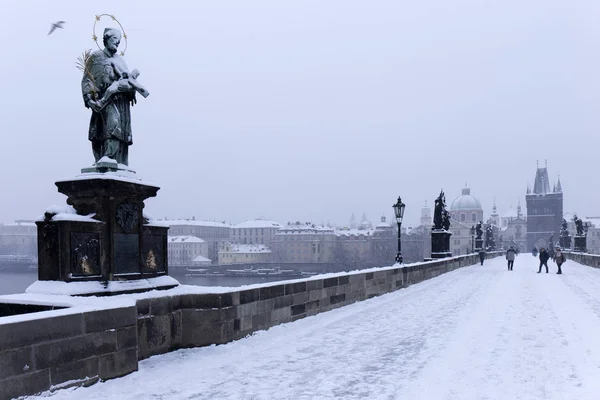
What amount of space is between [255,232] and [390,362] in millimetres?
161748

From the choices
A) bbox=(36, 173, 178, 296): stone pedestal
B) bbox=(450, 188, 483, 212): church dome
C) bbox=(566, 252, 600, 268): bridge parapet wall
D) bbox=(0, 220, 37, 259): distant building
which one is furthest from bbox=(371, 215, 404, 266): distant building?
bbox=(36, 173, 178, 296): stone pedestal

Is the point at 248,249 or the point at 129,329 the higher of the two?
the point at 129,329

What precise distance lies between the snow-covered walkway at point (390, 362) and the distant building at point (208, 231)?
468 feet

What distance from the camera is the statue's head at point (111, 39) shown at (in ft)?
24.9

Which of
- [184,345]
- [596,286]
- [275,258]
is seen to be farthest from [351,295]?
[275,258]

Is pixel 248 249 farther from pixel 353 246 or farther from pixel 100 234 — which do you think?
pixel 100 234

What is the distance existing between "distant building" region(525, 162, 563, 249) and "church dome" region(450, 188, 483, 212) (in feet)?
43.8

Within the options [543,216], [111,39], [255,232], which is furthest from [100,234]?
[255,232]

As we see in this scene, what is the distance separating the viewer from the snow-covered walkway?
206 inches

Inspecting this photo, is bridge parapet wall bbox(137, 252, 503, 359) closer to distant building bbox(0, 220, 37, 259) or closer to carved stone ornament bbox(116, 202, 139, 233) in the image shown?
carved stone ornament bbox(116, 202, 139, 233)

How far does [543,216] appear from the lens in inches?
5236

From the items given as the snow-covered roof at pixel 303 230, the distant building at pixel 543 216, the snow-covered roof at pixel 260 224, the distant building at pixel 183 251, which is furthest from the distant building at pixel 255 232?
the distant building at pixel 543 216

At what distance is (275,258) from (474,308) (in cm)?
13912

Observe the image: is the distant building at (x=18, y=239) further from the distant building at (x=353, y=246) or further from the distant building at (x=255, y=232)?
the distant building at (x=353, y=246)
